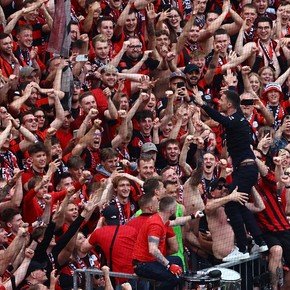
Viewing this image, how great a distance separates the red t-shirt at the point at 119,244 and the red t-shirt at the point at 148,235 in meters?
0.22

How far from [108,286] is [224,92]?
107 inches

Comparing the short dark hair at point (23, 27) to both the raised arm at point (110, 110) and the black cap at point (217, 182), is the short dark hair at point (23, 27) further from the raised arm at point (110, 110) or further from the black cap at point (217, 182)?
the black cap at point (217, 182)

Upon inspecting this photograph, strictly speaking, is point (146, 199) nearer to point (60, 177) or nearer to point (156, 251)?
point (156, 251)

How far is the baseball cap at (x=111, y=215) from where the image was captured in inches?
632

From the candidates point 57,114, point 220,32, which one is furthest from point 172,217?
point 220,32

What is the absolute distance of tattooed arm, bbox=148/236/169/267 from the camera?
49.5 ft

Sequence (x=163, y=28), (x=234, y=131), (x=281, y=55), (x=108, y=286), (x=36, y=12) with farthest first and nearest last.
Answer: (x=281, y=55) < (x=163, y=28) < (x=36, y=12) < (x=234, y=131) < (x=108, y=286)

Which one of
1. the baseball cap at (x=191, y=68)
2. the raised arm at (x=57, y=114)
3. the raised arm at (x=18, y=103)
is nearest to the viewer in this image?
the raised arm at (x=18, y=103)

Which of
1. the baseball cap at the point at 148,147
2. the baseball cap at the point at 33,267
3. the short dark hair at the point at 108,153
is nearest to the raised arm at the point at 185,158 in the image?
the baseball cap at the point at 148,147

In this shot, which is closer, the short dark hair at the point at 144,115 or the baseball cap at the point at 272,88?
the short dark hair at the point at 144,115

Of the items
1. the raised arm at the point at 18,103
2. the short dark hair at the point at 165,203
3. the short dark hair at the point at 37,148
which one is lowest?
the short dark hair at the point at 37,148

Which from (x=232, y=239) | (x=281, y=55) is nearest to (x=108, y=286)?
(x=232, y=239)

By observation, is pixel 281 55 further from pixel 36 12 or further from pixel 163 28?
pixel 36 12

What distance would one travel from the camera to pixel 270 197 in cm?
1722
